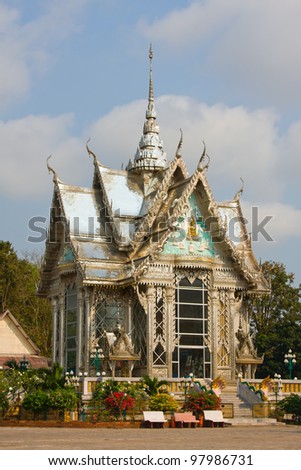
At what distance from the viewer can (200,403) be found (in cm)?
2975

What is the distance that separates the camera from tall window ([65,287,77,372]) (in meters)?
38.4

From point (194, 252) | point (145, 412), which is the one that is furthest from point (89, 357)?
point (145, 412)

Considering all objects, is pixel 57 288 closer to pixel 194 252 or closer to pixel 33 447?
pixel 194 252

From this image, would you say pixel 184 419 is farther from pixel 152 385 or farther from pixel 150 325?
pixel 150 325

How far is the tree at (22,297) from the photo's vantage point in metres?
62.7

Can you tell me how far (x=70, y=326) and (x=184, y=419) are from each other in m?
12.3

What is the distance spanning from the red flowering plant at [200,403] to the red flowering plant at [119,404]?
1984mm

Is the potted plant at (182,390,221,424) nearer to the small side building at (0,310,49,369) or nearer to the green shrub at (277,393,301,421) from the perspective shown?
the green shrub at (277,393,301,421)

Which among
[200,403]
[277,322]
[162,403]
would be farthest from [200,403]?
[277,322]

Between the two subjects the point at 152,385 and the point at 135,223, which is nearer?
the point at 152,385

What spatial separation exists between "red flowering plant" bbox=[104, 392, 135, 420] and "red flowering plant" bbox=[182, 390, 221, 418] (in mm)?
1984

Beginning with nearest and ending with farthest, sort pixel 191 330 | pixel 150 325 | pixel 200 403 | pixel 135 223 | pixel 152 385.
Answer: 1. pixel 200 403
2. pixel 152 385
3. pixel 150 325
4. pixel 191 330
5. pixel 135 223

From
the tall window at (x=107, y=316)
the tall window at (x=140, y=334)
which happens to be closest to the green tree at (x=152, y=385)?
the tall window at (x=140, y=334)

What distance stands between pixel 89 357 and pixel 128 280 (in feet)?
12.0
